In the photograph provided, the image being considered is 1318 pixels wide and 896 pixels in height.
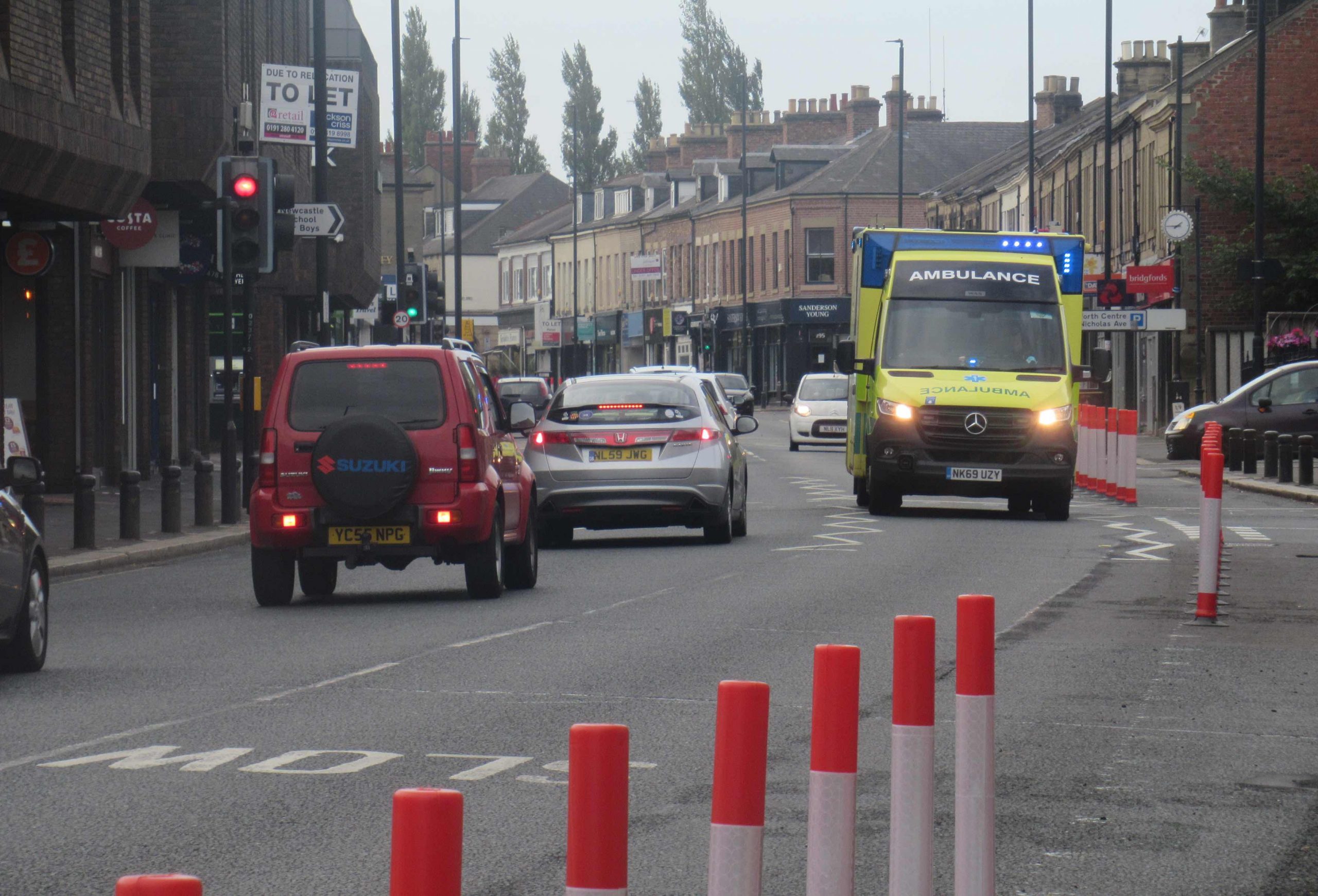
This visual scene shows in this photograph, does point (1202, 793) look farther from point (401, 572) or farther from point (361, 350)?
point (401, 572)

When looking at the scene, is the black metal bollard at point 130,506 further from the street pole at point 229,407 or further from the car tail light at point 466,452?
the car tail light at point 466,452

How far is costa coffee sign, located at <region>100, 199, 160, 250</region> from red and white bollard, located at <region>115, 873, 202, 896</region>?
28537mm

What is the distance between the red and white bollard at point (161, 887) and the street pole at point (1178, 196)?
4873 centimetres

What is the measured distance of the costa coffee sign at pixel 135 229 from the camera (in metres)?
30.3

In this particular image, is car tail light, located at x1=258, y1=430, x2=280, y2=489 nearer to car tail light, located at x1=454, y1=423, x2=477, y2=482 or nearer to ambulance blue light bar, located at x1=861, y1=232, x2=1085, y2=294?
car tail light, located at x1=454, y1=423, x2=477, y2=482

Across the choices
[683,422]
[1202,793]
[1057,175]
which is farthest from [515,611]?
[1057,175]

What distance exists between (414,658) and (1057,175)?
59872 millimetres

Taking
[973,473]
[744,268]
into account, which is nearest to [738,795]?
[973,473]

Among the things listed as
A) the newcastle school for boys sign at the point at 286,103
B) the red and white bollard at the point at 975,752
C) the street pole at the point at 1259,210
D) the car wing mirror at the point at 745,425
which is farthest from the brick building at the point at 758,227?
the red and white bollard at the point at 975,752

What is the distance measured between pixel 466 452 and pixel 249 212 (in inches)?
360

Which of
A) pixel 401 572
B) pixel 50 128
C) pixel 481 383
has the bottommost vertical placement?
pixel 401 572

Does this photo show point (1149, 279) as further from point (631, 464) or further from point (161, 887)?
point (161, 887)

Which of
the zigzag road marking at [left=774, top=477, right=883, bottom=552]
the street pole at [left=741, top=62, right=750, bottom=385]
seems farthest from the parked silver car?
the street pole at [left=741, top=62, right=750, bottom=385]

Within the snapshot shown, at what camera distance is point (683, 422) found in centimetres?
2016
